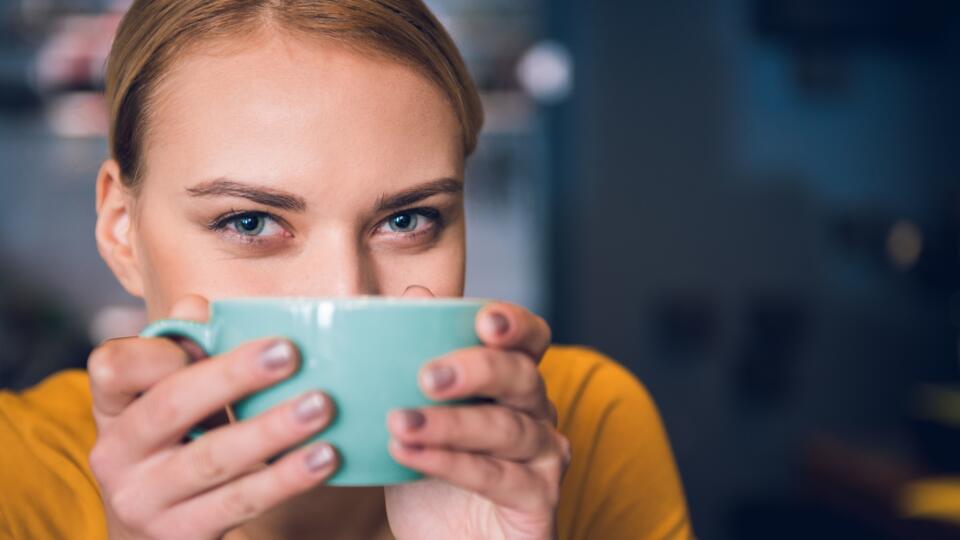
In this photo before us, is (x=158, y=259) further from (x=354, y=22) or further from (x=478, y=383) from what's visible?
(x=478, y=383)

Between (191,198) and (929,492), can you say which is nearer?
(191,198)

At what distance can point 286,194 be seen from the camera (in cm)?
89

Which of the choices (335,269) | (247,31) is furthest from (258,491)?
(247,31)

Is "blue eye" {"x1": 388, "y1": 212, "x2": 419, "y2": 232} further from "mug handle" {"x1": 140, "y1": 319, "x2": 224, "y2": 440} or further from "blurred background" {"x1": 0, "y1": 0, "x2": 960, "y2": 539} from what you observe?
"blurred background" {"x1": 0, "y1": 0, "x2": 960, "y2": 539}

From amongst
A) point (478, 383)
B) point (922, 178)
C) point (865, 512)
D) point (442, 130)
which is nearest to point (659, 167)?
point (922, 178)

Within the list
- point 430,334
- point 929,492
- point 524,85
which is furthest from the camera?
point 524,85

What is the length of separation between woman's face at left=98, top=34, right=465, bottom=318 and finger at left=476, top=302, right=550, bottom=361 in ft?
0.70

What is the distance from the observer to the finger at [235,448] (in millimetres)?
625

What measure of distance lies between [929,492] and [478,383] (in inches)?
53.7

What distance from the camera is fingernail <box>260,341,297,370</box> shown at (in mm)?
624

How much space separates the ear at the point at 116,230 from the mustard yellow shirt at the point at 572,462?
234mm

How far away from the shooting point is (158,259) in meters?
0.99

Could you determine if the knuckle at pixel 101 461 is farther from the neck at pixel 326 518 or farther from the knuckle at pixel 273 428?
the neck at pixel 326 518

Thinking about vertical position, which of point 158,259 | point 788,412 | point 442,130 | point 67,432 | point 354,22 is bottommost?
point 788,412
